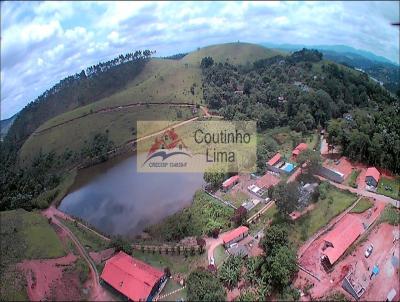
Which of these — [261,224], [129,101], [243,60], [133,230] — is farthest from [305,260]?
[243,60]

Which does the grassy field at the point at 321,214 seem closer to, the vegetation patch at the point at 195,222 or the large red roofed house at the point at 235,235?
the large red roofed house at the point at 235,235

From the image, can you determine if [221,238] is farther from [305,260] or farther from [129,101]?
[129,101]

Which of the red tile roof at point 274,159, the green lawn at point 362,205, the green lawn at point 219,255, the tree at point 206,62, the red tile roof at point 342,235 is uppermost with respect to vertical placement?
the tree at point 206,62

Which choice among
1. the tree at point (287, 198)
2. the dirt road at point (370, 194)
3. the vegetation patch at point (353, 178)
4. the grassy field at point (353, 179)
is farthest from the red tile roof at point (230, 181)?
the vegetation patch at point (353, 178)

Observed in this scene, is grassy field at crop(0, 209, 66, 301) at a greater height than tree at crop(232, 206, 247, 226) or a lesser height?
greater

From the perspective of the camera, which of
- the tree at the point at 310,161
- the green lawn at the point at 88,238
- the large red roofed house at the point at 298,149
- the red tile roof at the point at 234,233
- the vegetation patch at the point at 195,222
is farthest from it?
the large red roofed house at the point at 298,149

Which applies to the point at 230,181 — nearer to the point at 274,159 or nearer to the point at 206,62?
the point at 274,159

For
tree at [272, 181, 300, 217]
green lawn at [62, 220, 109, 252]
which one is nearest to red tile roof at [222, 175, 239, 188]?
tree at [272, 181, 300, 217]

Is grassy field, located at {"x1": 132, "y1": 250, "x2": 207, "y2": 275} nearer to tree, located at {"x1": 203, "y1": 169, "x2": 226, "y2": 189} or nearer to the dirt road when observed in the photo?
tree, located at {"x1": 203, "y1": 169, "x2": 226, "y2": 189}

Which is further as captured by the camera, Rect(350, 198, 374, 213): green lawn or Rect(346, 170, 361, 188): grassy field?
Rect(346, 170, 361, 188): grassy field
